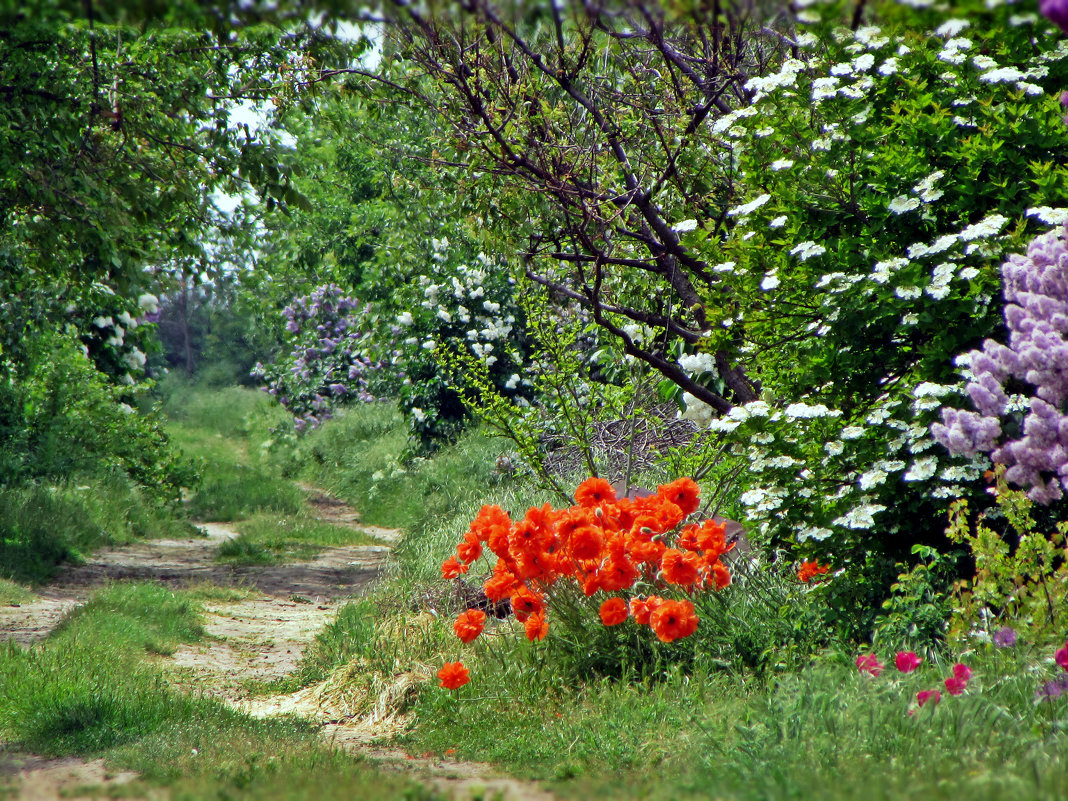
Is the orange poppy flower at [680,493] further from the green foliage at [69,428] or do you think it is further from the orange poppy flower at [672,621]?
the green foliage at [69,428]

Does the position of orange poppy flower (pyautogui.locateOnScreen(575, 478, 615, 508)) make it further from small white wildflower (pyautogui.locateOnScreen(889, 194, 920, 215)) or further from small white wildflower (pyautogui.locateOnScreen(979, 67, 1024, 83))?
small white wildflower (pyautogui.locateOnScreen(979, 67, 1024, 83))

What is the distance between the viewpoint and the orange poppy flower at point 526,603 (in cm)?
450

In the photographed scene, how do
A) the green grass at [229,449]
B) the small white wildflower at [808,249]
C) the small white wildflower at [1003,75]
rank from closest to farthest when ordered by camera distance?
the small white wildflower at [1003,75], the small white wildflower at [808,249], the green grass at [229,449]

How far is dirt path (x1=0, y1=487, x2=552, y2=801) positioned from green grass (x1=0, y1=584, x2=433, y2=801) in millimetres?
168

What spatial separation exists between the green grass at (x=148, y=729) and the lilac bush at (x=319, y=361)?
15314 mm

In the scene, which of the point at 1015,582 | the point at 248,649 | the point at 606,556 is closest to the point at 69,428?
the point at 248,649

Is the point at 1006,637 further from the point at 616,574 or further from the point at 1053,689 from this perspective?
the point at 616,574

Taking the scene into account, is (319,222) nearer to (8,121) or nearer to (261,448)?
(261,448)

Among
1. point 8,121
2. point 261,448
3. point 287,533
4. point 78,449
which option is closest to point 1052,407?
point 8,121

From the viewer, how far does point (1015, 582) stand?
141 inches

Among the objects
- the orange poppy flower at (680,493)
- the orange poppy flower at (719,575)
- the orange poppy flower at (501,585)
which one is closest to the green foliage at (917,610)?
the orange poppy flower at (719,575)

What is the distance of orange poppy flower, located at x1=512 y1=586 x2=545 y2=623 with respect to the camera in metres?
4.50

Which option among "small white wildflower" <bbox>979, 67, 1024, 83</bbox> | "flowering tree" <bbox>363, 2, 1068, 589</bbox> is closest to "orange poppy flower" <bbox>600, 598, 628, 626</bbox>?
"flowering tree" <bbox>363, 2, 1068, 589</bbox>

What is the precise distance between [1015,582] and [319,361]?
2011cm
